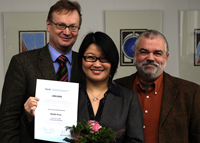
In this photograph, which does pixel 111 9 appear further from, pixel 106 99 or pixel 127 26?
pixel 106 99

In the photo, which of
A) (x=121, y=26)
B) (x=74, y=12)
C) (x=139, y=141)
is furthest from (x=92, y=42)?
(x=121, y=26)

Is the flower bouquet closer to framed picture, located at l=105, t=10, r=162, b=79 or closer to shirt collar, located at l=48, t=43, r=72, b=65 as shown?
shirt collar, located at l=48, t=43, r=72, b=65

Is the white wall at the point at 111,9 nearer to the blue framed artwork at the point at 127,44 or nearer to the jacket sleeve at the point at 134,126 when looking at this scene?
the blue framed artwork at the point at 127,44

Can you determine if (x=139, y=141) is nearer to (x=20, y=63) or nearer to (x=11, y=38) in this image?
(x=20, y=63)

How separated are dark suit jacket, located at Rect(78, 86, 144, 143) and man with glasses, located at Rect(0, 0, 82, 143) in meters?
0.45

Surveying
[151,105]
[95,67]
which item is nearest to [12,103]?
[95,67]

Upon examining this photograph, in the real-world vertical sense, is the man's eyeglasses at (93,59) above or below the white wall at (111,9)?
below

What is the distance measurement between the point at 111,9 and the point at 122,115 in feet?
8.83

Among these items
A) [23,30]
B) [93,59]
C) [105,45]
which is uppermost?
[23,30]

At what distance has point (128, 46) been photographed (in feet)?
13.5

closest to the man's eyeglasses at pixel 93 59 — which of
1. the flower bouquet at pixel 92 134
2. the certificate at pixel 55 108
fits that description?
the certificate at pixel 55 108

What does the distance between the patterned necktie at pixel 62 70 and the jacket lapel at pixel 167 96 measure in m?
0.93

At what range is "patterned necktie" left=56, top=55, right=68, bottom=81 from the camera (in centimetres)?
215

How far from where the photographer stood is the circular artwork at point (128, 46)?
4.07 metres
